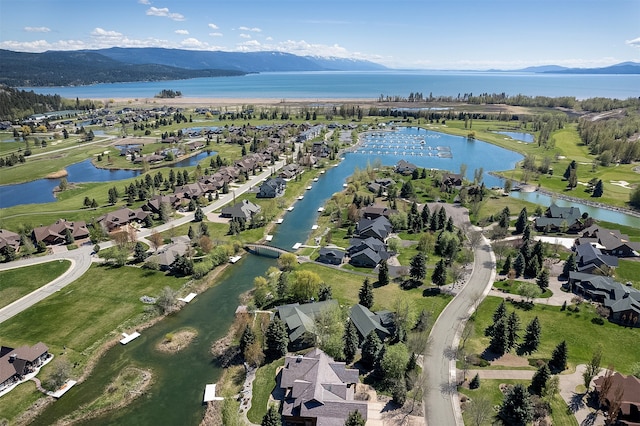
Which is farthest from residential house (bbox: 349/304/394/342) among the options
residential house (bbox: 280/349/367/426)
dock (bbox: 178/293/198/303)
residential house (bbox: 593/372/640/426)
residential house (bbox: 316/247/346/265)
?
dock (bbox: 178/293/198/303)

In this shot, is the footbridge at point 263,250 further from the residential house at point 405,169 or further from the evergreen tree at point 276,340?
the residential house at point 405,169

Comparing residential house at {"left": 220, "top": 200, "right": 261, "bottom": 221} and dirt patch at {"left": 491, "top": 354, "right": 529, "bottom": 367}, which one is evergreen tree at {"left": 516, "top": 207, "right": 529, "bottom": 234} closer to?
dirt patch at {"left": 491, "top": 354, "right": 529, "bottom": 367}

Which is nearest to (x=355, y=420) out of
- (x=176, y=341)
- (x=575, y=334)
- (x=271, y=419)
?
(x=271, y=419)

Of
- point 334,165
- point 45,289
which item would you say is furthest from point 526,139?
point 45,289

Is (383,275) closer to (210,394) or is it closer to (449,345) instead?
(449,345)

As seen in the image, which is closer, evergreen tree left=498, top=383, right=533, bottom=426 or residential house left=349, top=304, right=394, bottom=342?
evergreen tree left=498, top=383, right=533, bottom=426

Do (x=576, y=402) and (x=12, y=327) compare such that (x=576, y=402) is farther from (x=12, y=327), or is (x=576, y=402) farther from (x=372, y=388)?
(x=12, y=327)
